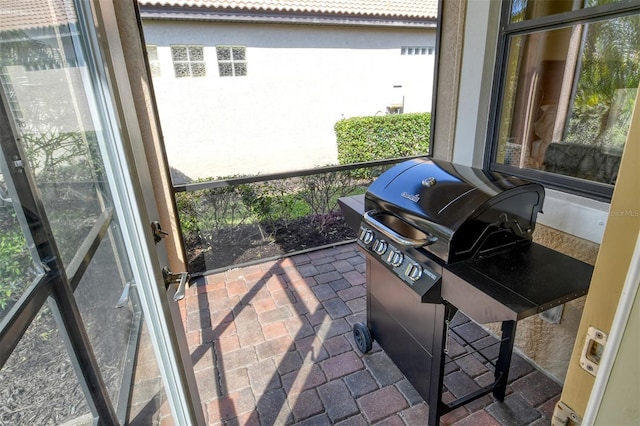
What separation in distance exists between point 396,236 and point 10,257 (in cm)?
126

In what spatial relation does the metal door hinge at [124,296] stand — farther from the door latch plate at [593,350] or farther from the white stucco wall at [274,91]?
the white stucco wall at [274,91]

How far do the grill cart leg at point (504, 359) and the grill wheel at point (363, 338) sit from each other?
0.74 metres

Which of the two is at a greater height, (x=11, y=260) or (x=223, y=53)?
(x=223, y=53)

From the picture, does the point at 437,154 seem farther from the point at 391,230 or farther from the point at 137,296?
the point at 137,296

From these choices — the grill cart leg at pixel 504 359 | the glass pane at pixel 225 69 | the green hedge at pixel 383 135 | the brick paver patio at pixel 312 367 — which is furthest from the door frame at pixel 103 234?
the glass pane at pixel 225 69

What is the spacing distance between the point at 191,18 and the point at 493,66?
5927mm

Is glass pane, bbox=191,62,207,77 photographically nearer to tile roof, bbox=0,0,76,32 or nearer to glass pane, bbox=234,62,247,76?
glass pane, bbox=234,62,247,76

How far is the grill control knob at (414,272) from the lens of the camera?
141 centimetres

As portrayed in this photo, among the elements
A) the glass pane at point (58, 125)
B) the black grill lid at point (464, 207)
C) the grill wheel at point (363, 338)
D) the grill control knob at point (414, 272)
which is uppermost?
the glass pane at point (58, 125)

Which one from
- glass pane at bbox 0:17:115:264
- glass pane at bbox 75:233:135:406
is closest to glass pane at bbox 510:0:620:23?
glass pane at bbox 0:17:115:264

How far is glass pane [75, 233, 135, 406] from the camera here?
107 cm

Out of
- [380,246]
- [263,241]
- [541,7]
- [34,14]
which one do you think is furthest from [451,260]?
[263,241]

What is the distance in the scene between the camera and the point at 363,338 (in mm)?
2148

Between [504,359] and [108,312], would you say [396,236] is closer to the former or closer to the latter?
[504,359]
